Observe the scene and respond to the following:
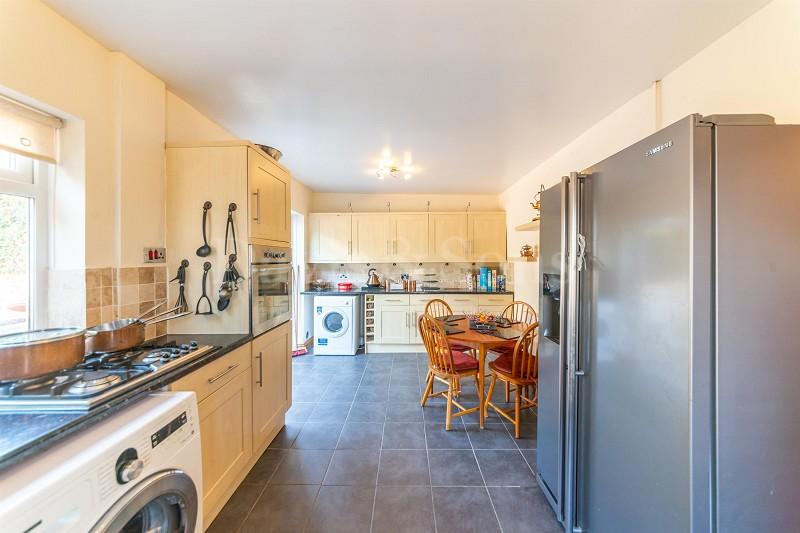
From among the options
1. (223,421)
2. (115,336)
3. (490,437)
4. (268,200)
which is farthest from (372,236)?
(115,336)

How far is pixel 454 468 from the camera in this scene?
2.05 m

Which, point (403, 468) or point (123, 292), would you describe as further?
point (403, 468)

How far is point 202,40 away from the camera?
58.9 inches

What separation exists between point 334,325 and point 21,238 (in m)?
3.35

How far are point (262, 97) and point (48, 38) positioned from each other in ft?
3.11

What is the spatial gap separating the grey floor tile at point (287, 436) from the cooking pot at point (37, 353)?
1.50 meters

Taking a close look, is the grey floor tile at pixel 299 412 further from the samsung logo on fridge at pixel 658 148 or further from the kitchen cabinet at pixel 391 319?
the samsung logo on fridge at pixel 658 148

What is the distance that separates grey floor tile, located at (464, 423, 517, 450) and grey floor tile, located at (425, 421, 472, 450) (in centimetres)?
6

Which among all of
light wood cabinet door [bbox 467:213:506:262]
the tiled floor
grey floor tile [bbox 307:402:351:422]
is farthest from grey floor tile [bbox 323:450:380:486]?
light wood cabinet door [bbox 467:213:506:262]

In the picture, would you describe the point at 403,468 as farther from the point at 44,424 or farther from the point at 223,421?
the point at 44,424

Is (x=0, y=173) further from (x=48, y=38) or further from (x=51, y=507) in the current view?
(x=51, y=507)

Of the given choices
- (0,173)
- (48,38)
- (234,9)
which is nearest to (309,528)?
(0,173)

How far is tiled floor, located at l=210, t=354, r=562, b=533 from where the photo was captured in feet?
5.38

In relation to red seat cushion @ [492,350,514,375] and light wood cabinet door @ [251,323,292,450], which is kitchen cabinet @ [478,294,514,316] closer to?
red seat cushion @ [492,350,514,375]
